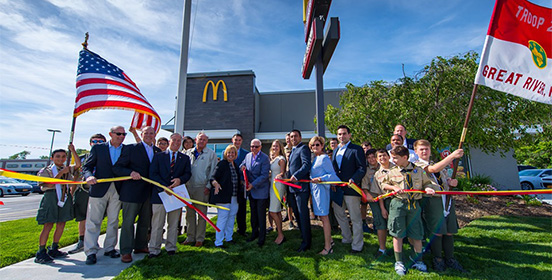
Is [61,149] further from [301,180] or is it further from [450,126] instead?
[450,126]

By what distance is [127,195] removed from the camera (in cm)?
399

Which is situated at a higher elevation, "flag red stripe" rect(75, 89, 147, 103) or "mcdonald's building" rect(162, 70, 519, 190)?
"mcdonald's building" rect(162, 70, 519, 190)

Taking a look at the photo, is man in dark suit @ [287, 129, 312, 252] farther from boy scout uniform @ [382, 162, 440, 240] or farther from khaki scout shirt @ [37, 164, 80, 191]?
khaki scout shirt @ [37, 164, 80, 191]

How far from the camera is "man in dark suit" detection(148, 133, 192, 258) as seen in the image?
4.03 metres

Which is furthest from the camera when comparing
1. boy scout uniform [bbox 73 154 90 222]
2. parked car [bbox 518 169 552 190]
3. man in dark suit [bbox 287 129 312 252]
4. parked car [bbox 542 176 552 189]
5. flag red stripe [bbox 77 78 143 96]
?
parked car [bbox 518 169 552 190]

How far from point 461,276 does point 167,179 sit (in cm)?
436

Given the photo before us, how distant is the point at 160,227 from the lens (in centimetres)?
406

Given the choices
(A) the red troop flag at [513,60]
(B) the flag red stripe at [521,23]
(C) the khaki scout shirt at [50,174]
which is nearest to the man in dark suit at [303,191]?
(A) the red troop flag at [513,60]

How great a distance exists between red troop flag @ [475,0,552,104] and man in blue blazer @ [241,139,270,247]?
3.48 m

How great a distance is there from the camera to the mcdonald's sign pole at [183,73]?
5.87m

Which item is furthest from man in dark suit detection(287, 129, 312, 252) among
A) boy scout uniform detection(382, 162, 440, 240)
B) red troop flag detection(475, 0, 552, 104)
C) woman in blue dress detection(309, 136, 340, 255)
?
red troop flag detection(475, 0, 552, 104)

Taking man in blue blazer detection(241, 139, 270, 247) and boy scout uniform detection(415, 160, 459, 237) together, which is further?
man in blue blazer detection(241, 139, 270, 247)

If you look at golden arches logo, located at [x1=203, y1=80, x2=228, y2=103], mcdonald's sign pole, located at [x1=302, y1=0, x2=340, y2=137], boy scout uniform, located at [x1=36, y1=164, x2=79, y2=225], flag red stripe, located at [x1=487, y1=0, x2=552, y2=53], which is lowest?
boy scout uniform, located at [x1=36, y1=164, x2=79, y2=225]

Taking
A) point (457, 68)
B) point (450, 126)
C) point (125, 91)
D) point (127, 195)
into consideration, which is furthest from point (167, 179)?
point (457, 68)
